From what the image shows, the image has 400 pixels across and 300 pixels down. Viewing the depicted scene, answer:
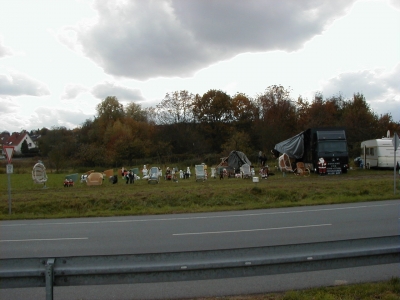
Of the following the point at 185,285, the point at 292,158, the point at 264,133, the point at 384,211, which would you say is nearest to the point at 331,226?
the point at 384,211

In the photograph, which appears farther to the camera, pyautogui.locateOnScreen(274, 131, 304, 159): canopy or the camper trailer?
pyautogui.locateOnScreen(274, 131, 304, 159): canopy

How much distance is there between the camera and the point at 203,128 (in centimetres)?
7275

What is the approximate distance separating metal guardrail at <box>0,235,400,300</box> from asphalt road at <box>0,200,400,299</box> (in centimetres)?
135

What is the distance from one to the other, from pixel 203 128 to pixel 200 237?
63.4 meters

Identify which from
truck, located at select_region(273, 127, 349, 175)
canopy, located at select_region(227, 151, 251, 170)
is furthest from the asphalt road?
canopy, located at select_region(227, 151, 251, 170)

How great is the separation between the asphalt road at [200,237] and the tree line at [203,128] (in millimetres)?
40370

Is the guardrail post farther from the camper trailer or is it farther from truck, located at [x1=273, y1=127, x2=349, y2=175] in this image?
the camper trailer

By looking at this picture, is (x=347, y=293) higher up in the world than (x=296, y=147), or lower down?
lower down

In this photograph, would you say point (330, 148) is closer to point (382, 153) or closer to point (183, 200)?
point (382, 153)

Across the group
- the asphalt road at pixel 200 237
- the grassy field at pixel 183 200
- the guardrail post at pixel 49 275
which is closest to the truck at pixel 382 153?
the grassy field at pixel 183 200

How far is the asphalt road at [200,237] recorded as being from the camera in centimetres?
580

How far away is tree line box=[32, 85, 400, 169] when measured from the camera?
58.0m

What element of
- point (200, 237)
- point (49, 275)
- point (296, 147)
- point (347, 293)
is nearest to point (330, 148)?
point (296, 147)

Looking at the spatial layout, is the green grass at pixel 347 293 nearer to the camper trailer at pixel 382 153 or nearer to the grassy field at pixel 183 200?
the grassy field at pixel 183 200
